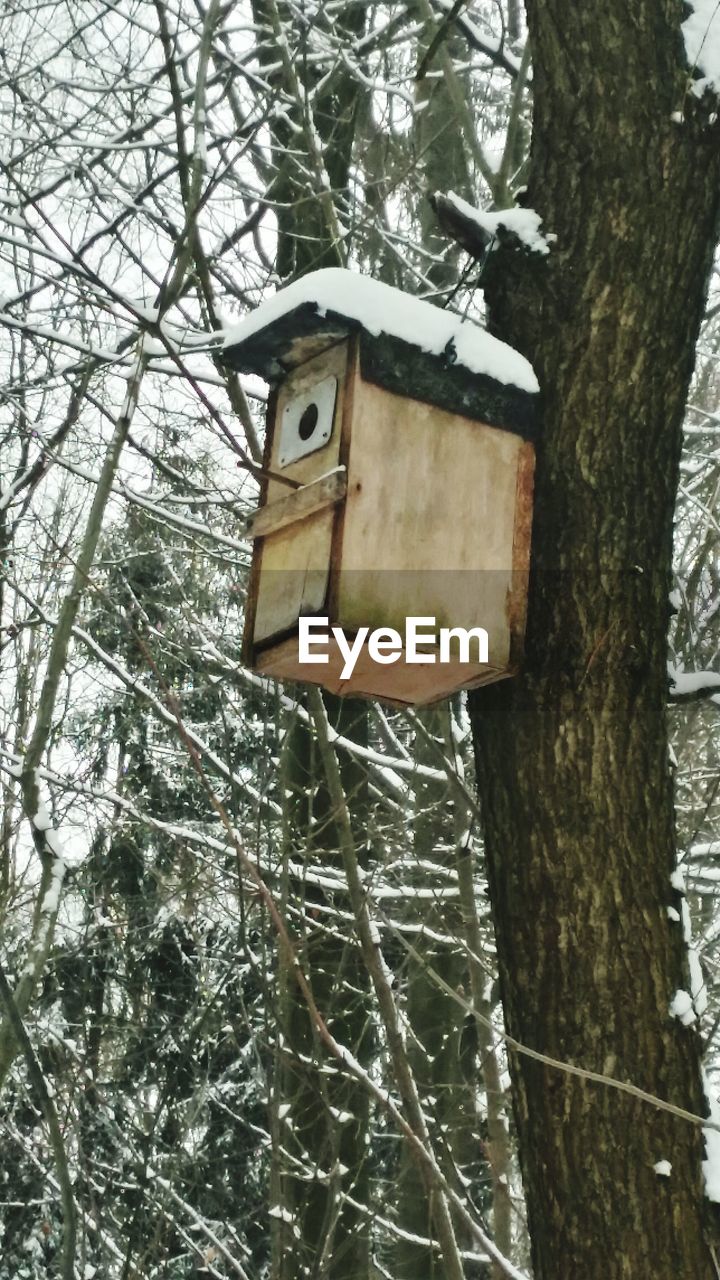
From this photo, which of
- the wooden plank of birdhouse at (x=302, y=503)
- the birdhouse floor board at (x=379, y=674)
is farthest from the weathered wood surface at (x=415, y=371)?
the birdhouse floor board at (x=379, y=674)

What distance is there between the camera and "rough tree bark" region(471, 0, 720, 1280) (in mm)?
1705

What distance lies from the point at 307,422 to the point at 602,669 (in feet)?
2.27

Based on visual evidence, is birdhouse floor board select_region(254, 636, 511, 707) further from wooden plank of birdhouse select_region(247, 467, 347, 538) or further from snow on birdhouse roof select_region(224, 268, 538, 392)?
snow on birdhouse roof select_region(224, 268, 538, 392)

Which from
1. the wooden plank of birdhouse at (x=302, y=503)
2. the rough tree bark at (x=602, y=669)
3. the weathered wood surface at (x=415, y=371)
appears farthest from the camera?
the weathered wood surface at (x=415, y=371)

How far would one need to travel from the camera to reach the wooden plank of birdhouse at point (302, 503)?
6.35ft

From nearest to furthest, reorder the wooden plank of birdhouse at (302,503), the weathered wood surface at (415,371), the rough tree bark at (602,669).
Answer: the rough tree bark at (602,669), the wooden plank of birdhouse at (302,503), the weathered wood surface at (415,371)

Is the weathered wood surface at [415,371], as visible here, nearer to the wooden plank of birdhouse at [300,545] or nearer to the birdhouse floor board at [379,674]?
the wooden plank of birdhouse at [300,545]

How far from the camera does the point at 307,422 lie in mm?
2188

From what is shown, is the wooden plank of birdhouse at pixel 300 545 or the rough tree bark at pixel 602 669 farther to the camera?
the wooden plank of birdhouse at pixel 300 545

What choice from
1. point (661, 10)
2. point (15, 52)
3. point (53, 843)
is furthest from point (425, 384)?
point (15, 52)

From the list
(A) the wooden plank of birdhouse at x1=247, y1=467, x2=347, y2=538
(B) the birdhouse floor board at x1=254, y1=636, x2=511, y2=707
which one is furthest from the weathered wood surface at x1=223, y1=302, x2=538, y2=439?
(B) the birdhouse floor board at x1=254, y1=636, x2=511, y2=707

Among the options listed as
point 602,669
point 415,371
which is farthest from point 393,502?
point 602,669

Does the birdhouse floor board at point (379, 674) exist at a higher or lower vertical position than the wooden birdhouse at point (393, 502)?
lower

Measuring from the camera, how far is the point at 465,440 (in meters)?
2.12
